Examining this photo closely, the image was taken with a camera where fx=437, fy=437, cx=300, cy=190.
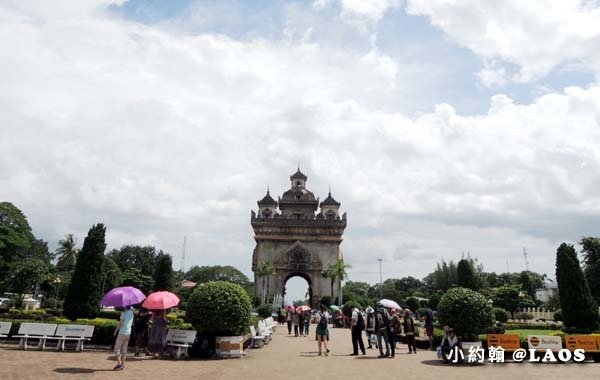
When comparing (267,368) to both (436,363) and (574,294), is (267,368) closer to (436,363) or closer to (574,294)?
(436,363)

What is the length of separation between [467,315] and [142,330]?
11762 millimetres

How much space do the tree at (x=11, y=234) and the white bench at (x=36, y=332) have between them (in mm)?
45731

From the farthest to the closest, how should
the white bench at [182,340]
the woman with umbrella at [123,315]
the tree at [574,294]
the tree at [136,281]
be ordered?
1. the tree at [136,281]
2. the tree at [574,294]
3. the white bench at [182,340]
4. the woman with umbrella at [123,315]

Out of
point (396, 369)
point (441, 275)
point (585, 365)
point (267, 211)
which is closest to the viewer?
point (396, 369)

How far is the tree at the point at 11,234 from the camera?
56219mm

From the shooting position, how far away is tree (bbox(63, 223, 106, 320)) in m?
23.6

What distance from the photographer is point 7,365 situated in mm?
12086

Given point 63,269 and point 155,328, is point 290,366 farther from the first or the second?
point 63,269

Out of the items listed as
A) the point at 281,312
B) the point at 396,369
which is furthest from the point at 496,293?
the point at 396,369

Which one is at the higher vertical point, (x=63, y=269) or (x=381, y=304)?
(x=63, y=269)

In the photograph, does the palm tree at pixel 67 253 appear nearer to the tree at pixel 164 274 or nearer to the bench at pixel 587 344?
the tree at pixel 164 274

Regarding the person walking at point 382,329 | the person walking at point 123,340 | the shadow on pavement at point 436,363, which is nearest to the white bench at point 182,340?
the person walking at point 123,340

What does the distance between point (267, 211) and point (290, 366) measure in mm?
49535

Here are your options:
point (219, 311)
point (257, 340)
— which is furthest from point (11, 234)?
point (219, 311)
